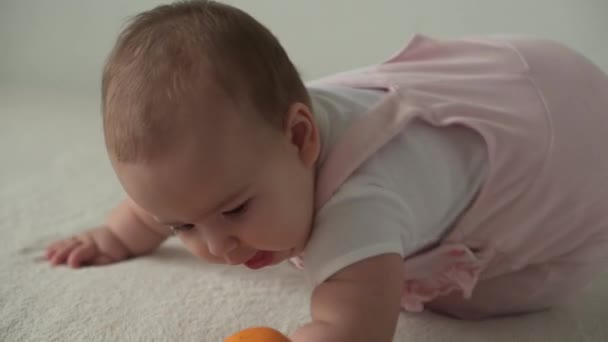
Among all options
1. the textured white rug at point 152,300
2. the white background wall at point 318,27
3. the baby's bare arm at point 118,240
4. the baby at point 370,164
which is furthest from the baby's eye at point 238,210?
the white background wall at point 318,27

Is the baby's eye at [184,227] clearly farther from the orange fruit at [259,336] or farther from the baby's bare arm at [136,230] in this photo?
the baby's bare arm at [136,230]

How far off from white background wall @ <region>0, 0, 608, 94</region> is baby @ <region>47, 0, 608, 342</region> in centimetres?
55

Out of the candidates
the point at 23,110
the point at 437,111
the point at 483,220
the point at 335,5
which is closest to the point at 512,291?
the point at 483,220

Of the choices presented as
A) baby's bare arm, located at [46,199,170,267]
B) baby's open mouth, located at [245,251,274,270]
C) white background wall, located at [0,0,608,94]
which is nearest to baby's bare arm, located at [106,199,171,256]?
baby's bare arm, located at [46,199,170,267]

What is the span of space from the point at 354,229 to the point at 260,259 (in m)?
0.10

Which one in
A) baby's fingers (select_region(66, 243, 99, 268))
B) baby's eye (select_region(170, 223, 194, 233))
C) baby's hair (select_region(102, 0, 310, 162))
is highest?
baby's hair (select_region(102, 0, 310, 162))

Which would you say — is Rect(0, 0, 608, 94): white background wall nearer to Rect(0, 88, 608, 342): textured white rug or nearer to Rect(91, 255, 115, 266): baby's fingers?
Rect(0, 88, 608, 342): textured white rug

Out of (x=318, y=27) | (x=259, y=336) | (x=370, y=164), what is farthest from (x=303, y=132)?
(x=318, y=27)

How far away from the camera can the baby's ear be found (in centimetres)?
60

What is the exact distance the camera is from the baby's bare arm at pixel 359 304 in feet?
1.86

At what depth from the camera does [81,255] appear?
0.85 m

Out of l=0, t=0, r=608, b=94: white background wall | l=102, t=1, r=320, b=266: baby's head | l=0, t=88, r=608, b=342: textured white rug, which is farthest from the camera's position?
l=0, t=0, r=608, b=94: white background wall

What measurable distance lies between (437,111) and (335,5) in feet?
2.69

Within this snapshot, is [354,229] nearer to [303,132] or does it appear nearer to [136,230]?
[303,132]
